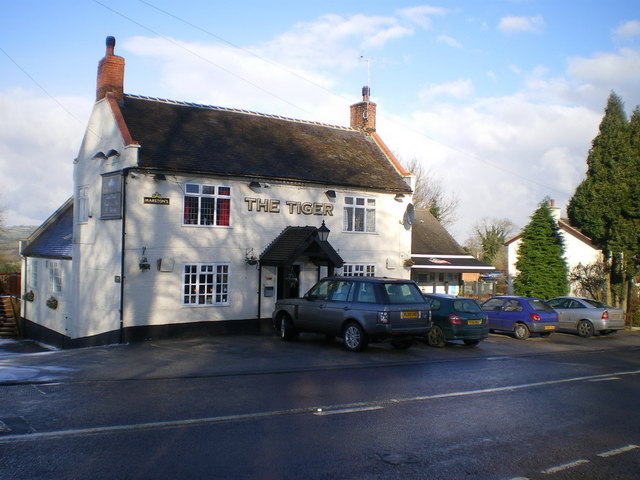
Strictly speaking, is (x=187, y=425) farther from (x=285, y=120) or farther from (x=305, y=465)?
(x=285, y=120)

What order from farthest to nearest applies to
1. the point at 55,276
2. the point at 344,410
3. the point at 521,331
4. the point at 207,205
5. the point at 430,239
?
the point at 430,239 → the point at 55,276 → the point at 521,331 → the point at 207,205 → the point at 344,410

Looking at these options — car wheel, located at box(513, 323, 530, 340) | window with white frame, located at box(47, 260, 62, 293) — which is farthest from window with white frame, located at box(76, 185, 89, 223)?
car wheel, located at box(513, 323, 530, 340)

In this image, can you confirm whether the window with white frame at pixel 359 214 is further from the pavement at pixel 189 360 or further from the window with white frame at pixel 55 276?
the window with white frame at pixel 55 276

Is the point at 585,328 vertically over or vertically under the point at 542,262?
under

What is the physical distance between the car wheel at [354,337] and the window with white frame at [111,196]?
824cm

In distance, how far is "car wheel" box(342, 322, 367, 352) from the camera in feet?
51.8

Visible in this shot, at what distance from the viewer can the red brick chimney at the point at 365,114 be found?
95.6 ft

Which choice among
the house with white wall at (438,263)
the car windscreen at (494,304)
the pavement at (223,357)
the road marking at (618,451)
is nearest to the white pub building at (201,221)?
the pavement at (223,357)

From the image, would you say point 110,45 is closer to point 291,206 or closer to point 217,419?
point 291,206

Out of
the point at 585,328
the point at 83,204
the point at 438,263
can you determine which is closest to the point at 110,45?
the point at 83,204

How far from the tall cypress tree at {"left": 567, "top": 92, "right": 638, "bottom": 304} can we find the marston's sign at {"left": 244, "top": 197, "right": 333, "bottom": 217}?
15.4m

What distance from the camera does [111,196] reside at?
65.7ft

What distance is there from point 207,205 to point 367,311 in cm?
781

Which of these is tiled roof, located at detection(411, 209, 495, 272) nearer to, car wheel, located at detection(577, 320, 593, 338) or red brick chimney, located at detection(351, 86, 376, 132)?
red brick chimney, located at detection(351, 86, 376, 132)
